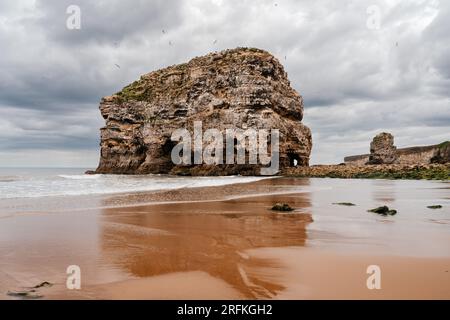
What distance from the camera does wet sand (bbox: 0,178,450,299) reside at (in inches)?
163

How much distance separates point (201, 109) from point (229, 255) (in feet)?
153

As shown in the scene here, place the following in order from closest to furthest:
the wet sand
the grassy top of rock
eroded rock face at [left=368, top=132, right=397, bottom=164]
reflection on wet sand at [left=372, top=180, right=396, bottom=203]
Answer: the wet sand → reflection on wet sand at [left=372, top=180, right=396, bottom=203] → the grassy top of rock → eroded rock face at [left=368, top=132, right=397, bottom=164]

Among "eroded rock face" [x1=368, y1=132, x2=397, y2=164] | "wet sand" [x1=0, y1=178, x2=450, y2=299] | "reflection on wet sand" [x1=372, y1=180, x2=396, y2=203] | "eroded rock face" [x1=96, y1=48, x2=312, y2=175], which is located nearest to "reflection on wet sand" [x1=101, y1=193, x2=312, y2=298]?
"wet sand" [x1=0, y1=178, x2=450, y2=299]

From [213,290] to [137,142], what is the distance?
54.7 meters

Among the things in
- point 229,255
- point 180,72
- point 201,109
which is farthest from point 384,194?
point 180,72

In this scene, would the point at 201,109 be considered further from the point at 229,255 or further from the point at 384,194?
the point at 229,255

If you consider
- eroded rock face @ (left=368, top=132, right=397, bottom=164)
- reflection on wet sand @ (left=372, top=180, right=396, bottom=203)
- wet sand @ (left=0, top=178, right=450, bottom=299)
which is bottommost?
wet sand @ (left=0, top=178, right=450, bottom=299)

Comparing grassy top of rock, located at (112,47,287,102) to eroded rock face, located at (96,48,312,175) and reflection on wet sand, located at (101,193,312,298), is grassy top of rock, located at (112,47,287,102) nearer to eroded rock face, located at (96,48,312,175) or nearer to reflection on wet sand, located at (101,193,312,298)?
eroded rock face, located at (96,48,312,175)

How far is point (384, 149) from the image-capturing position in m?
63.8

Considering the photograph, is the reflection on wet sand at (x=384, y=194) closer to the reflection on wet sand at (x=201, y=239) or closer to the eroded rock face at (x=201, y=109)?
the reflection on wet sand at (x=201, y=239)

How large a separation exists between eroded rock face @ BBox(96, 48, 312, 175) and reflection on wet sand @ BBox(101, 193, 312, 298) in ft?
120

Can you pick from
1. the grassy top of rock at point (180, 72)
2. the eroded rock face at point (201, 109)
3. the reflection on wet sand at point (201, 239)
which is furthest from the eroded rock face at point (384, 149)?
the reflection on wet sand at point (201, 239)
